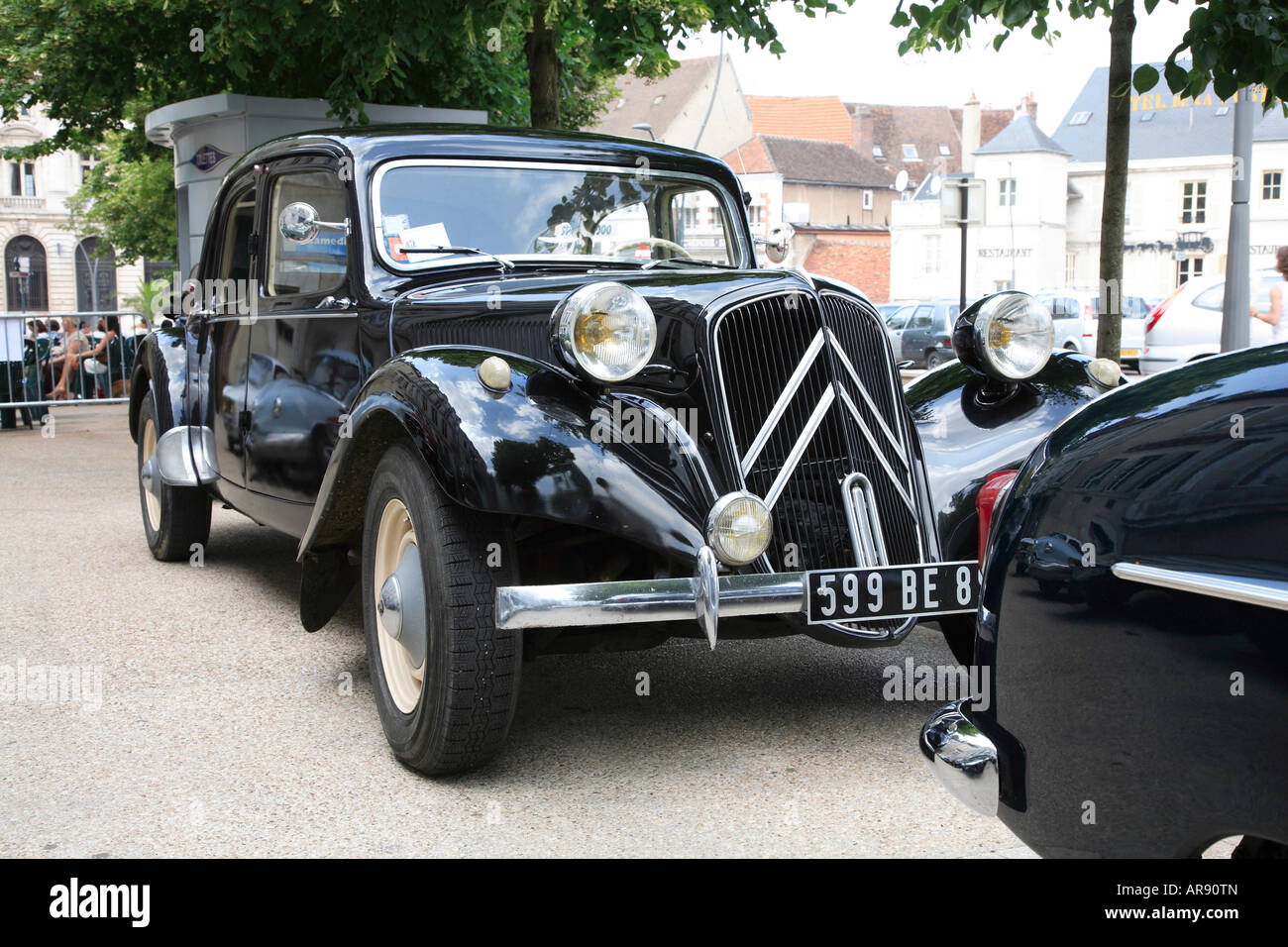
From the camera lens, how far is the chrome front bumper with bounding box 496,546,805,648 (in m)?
3.29

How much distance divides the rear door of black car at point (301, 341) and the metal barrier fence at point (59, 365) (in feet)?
39.7

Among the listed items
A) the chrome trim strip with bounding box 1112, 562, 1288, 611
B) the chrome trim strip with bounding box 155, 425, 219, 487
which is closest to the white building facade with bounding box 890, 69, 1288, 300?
the chrome trim strip with bounding box 155, 425, 219, 487

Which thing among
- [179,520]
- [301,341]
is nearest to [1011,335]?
[301,341]

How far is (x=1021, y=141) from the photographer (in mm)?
56938

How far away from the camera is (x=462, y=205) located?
15.8 feet

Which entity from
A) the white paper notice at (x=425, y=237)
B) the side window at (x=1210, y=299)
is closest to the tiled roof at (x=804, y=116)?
the side window at (x=1210, y=299)

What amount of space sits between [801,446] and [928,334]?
28.8 metres

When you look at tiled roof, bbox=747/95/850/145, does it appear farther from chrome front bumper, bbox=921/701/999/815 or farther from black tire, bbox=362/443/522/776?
chrome front bumper, bbox=921/701/999/815

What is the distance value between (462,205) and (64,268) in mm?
62763

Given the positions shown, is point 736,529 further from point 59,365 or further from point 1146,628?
point 59,365
